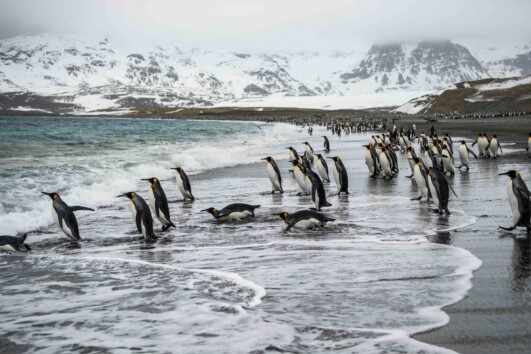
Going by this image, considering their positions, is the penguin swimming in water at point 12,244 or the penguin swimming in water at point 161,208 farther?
the penguin swimming in water at point 161,208

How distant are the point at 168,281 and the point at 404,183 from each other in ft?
26.2

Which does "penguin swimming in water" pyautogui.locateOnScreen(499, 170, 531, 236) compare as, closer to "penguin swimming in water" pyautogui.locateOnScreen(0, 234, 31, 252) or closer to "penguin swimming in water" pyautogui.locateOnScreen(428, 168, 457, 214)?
"penguin swimming in water" pyautogui.locateOnScreen(428, 168, 457, 214)

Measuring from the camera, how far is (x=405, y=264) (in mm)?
5160

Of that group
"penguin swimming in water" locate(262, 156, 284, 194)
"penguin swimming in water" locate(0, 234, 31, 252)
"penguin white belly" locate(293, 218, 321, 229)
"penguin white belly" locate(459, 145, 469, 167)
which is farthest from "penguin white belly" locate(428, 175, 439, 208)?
"penguin white belly" locate(459, 145, 469, 167)

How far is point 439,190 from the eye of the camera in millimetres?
8039

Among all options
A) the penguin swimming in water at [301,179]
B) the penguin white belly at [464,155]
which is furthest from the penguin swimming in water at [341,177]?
the penguin white belly at [464,155]

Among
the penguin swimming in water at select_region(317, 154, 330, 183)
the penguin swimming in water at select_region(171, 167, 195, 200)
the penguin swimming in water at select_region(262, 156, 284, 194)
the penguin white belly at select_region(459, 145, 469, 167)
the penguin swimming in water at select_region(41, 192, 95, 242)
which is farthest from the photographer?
the penguin white belly at select_region(459, 145, 469, 167)

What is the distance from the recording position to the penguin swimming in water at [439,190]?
8023 millimetres

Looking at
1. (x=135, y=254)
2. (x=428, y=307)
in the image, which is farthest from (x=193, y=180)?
(x=428, y=307)

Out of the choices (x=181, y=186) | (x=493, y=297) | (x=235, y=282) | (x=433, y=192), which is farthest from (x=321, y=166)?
(x=493, y=297)

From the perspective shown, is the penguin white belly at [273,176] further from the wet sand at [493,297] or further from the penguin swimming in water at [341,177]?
the wet sand at [493,297]

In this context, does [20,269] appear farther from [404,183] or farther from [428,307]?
[404,183]

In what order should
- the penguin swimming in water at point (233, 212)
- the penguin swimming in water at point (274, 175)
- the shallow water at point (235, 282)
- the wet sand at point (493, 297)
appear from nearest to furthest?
the wet sand at point (493, 297) < the shallow water at point (235, 282) < the penguin swimming in water at point (233, 212) < the penguin swimming in water at point (274, 175)

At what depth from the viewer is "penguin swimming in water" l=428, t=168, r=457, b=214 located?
8023mm
